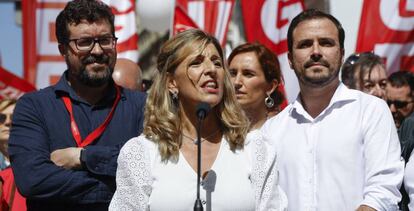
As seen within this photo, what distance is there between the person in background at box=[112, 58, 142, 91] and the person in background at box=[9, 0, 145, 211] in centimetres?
139

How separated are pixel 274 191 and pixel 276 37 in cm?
527

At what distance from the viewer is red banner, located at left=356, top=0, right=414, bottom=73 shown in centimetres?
909

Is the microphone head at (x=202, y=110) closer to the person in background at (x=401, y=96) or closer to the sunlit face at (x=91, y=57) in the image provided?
the sunlit face at (x=91, y=57)

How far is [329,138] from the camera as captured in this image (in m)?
5.02

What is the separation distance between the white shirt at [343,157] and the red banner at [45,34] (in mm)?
4572

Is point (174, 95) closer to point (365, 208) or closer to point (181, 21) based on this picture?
point (365, 208)

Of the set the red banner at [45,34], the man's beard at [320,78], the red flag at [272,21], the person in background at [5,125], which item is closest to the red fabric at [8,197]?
the person in background at [5,125]

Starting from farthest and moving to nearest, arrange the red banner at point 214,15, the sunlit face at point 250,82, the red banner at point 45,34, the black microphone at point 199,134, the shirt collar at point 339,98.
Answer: the red banner at point 214,15, the red banner at point 45,34, the sunlit face at point 250,82, the shirt collar at point 339,98, the black microphone at point 199,134

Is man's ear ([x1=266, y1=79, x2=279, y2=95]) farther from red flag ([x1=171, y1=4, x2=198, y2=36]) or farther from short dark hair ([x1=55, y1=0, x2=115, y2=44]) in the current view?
red flag ([x1=171, y1=4, x2=198, y2=36])

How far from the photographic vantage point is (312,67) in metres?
5.11

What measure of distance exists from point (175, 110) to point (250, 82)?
5.45 ft

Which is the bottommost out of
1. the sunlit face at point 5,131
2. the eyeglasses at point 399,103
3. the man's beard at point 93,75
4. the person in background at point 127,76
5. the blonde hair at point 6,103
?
the sunlit face at point 5,131

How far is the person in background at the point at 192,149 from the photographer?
4277 millimetres

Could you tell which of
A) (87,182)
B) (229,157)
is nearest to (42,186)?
(87,182)
